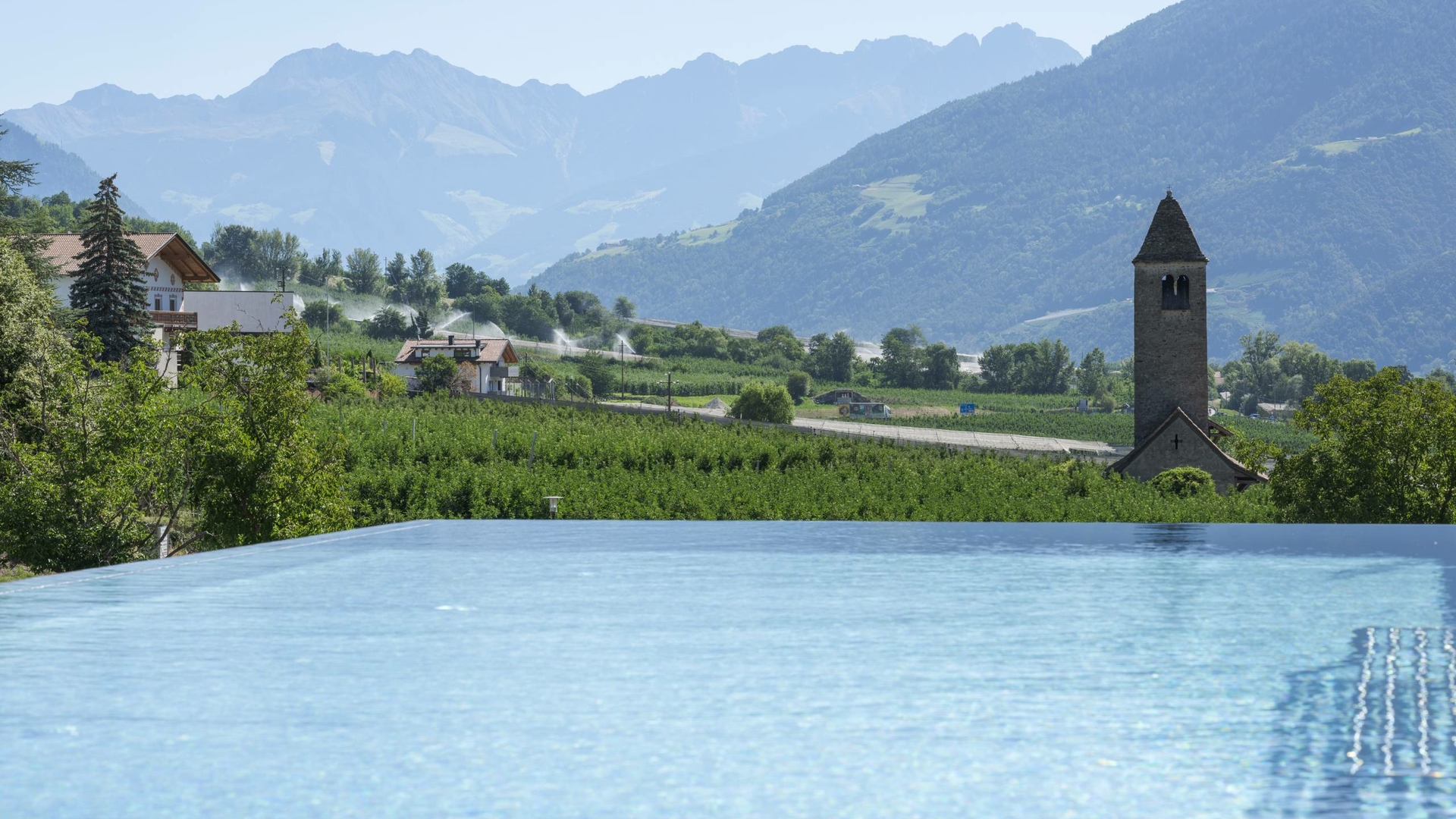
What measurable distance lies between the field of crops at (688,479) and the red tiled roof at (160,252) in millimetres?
12056

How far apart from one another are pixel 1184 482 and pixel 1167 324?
10.6 meters

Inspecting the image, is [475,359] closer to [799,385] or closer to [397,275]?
[799,385]

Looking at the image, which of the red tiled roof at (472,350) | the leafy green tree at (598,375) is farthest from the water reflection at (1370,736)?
the leafy green tree at (598,375)

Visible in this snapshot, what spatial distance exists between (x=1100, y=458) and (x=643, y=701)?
8343 centimetres

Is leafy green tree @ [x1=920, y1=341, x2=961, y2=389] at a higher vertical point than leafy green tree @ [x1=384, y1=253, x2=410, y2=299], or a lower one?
lower

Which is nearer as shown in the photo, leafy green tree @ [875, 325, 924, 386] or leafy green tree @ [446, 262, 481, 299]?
leafy green tree @ [875, 325, 924, 386]

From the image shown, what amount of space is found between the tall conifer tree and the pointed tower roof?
38.5 m

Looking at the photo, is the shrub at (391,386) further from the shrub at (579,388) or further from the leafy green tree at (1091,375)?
the leafy green tree at (1091,375)

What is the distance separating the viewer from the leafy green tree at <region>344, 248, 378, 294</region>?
166250mm

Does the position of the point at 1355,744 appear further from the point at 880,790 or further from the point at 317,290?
the point at 317,290

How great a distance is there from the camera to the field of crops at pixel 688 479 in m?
36.4

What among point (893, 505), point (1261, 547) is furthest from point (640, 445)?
point (1261, 547)

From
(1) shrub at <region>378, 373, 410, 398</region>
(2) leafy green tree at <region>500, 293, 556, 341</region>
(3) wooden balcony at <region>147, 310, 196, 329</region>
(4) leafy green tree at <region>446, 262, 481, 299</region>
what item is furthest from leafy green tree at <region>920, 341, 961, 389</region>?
(3) wooden balcony at <region>147, 310, 196, 329</region>

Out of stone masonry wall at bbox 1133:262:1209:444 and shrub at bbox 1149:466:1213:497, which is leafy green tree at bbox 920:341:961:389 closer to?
stone masonry wall at bbox 1133:262:1209:444
